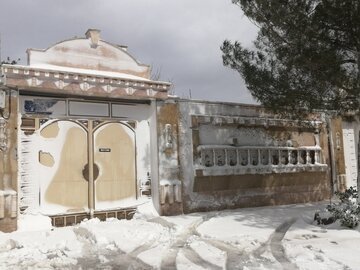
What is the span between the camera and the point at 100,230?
8.41 m

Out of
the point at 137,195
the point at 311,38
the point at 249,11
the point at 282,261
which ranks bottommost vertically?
the point at 282,261

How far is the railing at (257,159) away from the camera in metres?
12.0

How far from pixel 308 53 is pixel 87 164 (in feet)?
18.6

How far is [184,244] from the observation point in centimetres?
760

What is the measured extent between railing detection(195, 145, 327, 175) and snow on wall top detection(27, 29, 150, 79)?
2860 millimetres

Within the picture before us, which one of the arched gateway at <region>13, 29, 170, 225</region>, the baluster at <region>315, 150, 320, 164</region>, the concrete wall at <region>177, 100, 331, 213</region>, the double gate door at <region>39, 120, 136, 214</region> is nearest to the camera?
the arched gateway at <region>13, 29, 170, 225</region>

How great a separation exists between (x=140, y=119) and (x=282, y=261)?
5957 millimetres

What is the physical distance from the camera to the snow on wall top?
1008 centimetres

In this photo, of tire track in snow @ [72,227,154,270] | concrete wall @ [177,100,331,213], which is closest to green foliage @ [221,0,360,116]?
concrete wall @ [177,100,331,213]

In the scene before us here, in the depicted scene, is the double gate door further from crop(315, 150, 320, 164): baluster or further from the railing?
crop(315, 150, 320, 164): baluster

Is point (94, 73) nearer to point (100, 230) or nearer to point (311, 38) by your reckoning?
point (100, 230)

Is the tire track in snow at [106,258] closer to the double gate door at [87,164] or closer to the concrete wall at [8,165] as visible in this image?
the concrete wall at [8,165]

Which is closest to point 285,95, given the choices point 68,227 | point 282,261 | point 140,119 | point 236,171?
point 236,171

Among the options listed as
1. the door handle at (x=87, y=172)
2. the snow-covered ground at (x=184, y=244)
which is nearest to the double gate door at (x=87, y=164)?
the door handle at (x=87, y=172)
